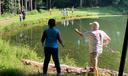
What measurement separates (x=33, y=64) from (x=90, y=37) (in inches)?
92.9

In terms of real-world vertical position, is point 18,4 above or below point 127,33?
below

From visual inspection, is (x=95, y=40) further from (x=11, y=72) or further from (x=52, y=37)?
(x=11, y=72)

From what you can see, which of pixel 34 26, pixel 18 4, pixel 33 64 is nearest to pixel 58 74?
pixel 33 64

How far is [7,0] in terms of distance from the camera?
55.3m

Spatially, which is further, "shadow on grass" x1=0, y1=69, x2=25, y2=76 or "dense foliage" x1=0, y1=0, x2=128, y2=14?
"dense foliage" x1=0, y1=0, x2=128, y2=14

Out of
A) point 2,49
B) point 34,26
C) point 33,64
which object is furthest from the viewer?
point 34,26

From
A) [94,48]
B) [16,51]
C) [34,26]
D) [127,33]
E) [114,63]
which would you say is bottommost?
[34,26]

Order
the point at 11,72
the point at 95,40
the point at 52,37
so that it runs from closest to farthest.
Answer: the point at 11,72 → the point at 52,37 → the point at 95,40

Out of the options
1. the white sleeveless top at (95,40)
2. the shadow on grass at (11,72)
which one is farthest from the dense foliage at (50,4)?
the shadow on grass at (11,72)

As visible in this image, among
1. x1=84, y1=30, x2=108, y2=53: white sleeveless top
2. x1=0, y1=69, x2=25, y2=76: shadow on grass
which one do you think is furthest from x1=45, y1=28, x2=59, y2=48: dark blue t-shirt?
x1=84, y1=30, x2=108, y2=53: white sleeveless top

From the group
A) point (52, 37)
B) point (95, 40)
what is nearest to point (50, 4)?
point (95, 40)

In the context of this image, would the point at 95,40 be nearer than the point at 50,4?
Yes

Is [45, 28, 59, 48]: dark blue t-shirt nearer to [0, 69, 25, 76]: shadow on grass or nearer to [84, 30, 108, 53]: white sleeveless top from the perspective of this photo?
[0, 69, 25, 76]: shadow on grass

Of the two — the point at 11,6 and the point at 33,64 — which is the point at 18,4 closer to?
the point at 11,6
